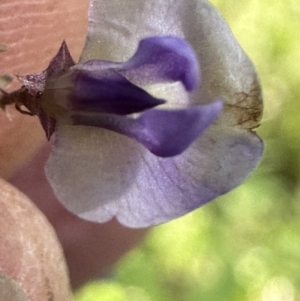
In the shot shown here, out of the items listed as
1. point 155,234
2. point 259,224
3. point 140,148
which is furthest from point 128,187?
point 259,224

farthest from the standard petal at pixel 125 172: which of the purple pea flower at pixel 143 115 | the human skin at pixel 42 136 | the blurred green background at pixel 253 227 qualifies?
the blurred green background at pixel 253 227

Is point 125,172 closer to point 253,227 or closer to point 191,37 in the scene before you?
point 191,37

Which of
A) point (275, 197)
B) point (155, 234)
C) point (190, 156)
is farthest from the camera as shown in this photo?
point (275, 197)

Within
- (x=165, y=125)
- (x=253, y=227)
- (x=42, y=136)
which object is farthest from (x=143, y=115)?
(x=253, y=227)

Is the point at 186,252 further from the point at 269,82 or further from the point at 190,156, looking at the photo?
the point at 190,156

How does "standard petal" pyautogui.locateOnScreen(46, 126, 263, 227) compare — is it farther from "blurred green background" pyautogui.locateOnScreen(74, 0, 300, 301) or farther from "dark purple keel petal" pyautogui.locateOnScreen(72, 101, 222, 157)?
"blurred green background" pyautogui.locateOnScreen(74, 0, 300, 301)

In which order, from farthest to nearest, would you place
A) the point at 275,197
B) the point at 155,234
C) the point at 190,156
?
1. the point at 275,197
2. the point at 155,234
3. the point at 190,156

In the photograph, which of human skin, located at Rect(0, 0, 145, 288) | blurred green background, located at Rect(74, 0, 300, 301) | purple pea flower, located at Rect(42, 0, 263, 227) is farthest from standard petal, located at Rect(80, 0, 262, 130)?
blurred green background, located at Rect(74, 0, 300, 301)
